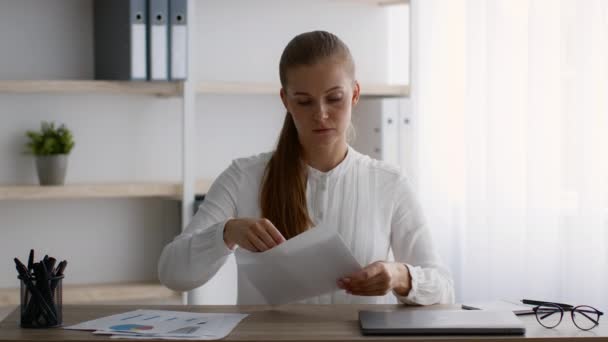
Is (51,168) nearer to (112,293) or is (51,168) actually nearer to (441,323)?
(112,293)

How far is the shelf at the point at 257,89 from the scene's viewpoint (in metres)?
3.29

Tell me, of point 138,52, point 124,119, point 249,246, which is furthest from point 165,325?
point 124,119

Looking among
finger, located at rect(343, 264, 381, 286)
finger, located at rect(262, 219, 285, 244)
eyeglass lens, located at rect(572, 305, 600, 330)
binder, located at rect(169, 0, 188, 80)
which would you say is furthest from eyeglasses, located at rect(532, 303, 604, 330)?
binder, located at rect(169, 0, 188, 80)

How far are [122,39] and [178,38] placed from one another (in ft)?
0.60

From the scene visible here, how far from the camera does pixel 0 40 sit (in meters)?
3.27

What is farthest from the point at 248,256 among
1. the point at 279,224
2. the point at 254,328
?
the point at 279,224

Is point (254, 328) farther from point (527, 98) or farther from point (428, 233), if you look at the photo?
point (527, 98)

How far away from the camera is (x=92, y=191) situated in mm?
3199

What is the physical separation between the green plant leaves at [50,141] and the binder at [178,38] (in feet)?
1.45

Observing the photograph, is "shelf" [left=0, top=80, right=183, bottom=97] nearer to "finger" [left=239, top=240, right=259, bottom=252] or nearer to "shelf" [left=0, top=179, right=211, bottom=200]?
"shelf" [left=0, top=179, right=211, bottom=200]

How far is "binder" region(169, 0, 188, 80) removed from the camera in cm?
312

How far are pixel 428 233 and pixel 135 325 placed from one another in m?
0.74

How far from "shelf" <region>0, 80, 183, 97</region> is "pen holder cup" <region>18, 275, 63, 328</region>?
148cm

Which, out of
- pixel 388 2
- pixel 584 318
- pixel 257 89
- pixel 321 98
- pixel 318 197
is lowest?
pixel 584 318
